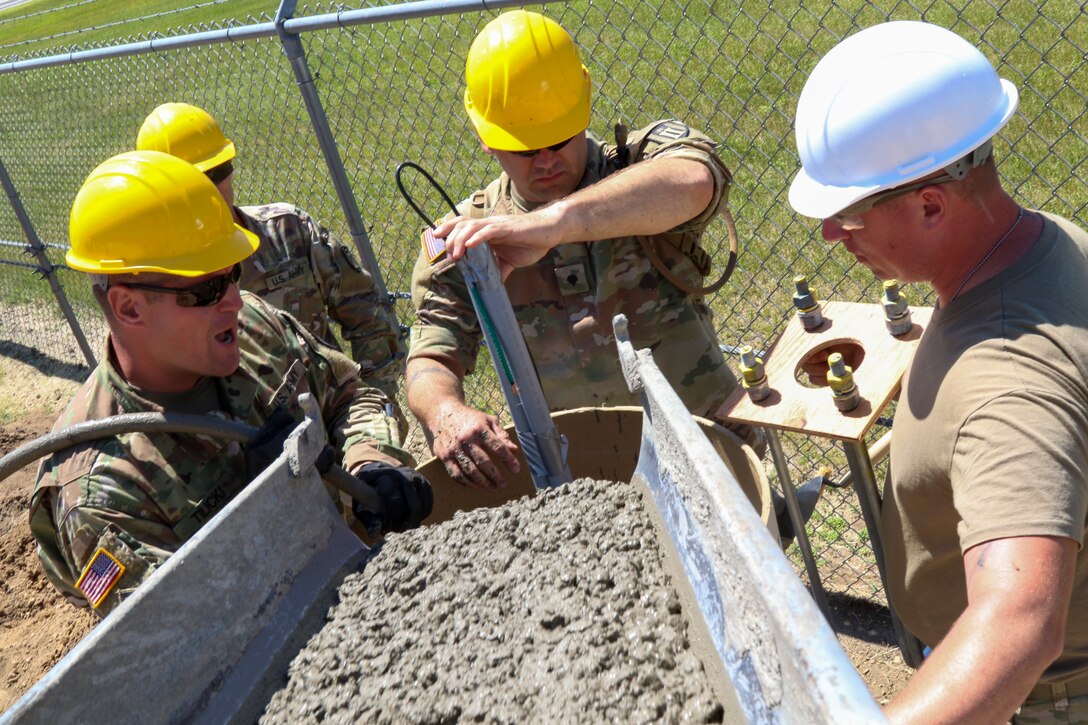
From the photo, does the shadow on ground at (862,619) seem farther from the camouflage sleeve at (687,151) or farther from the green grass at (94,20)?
the green grass at (94,20)

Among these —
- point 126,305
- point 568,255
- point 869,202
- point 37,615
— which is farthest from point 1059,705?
point 37,615

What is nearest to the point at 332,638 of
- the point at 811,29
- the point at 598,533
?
the point at 598,533

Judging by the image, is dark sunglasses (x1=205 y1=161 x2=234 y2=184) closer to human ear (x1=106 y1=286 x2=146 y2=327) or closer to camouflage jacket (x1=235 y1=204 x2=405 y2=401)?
camouflage jacket (x1=235 y1=204 x2=405 y2=401)

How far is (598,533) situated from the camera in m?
1.89

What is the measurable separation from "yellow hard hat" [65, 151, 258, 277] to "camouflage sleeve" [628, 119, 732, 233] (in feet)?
4.57

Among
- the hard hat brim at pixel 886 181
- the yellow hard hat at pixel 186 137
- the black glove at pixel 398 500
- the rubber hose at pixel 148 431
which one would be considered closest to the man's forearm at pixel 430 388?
the black glove at pixel 398 500

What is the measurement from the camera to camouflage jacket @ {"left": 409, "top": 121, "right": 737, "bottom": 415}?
3.15 metres

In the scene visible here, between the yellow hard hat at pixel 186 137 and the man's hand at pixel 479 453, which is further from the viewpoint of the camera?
the yellow hard hat at pixel 186 137

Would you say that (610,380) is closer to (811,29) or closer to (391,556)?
(391,556)

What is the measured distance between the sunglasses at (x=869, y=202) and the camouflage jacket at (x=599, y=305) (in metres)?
0.98

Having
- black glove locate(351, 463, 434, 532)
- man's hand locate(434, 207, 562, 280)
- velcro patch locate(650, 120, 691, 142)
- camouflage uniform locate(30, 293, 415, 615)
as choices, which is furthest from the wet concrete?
velcro patch locate(650, 120, 691, 142)

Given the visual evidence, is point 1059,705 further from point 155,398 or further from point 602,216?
point 155,398

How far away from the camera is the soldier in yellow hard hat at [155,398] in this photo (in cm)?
242

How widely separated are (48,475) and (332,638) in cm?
117
